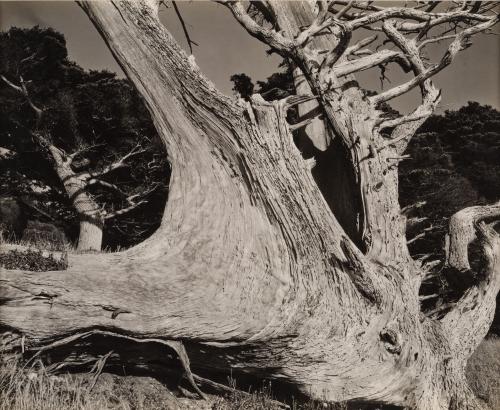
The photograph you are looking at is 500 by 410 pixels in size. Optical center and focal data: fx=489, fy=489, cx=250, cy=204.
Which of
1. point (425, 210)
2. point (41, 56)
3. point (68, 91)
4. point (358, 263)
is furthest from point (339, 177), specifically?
point (41, 56)

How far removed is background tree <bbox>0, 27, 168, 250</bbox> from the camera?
16.5 m

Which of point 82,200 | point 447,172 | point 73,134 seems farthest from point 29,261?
point 73,134

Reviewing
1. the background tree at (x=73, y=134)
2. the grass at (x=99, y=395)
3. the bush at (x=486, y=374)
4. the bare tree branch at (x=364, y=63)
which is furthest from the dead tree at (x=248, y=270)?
the background tree at (x=73, y=134)

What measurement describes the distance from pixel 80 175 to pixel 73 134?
1653 mm

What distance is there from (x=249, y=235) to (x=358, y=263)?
1.08 metres

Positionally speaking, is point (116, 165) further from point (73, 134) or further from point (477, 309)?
point (477, 309)

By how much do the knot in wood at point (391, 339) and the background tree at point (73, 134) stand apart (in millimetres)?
12353

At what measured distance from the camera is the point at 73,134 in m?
17.1

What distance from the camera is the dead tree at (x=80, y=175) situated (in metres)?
15.6

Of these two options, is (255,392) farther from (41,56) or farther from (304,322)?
(41,56)

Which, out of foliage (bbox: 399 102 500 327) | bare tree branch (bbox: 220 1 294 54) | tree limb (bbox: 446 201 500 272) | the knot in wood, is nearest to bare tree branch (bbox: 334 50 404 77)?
bare tree branch (bbox: 220 1 294 54)

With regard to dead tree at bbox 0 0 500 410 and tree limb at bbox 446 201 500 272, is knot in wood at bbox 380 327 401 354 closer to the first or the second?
dead tree at bbox 0 0 500 410

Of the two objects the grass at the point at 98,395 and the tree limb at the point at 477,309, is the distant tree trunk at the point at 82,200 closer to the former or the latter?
the grass at the point at 98,395

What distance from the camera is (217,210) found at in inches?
192
